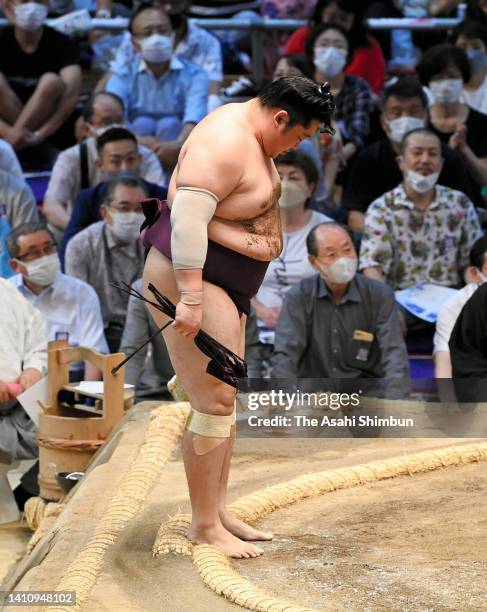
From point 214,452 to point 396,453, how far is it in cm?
99

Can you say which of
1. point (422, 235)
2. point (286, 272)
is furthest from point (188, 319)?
point (422, 235)

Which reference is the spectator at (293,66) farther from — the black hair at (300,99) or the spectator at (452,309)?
the black hair at (300,99)

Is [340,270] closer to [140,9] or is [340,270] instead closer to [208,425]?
[208,425]

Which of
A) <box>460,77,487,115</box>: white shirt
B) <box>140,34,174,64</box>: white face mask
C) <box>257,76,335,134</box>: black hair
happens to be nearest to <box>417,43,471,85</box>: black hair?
<box>460,77,487,115</box>: white shirt

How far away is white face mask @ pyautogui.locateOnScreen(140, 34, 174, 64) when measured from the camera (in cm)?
552

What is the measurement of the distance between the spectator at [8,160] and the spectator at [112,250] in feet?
1.42

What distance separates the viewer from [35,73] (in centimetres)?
564

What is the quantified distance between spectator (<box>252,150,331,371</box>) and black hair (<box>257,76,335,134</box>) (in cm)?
210

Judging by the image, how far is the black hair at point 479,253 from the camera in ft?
14.5

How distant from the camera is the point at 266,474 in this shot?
3.34 m

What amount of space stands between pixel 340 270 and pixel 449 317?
1.57 feet

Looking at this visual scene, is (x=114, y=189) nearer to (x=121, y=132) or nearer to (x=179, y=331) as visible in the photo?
(x=121, y=132)

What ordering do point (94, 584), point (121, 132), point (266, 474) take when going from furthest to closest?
point (121, 132)
point (266, 474)
point (94, 584)

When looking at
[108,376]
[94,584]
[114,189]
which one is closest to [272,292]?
[114,189]
